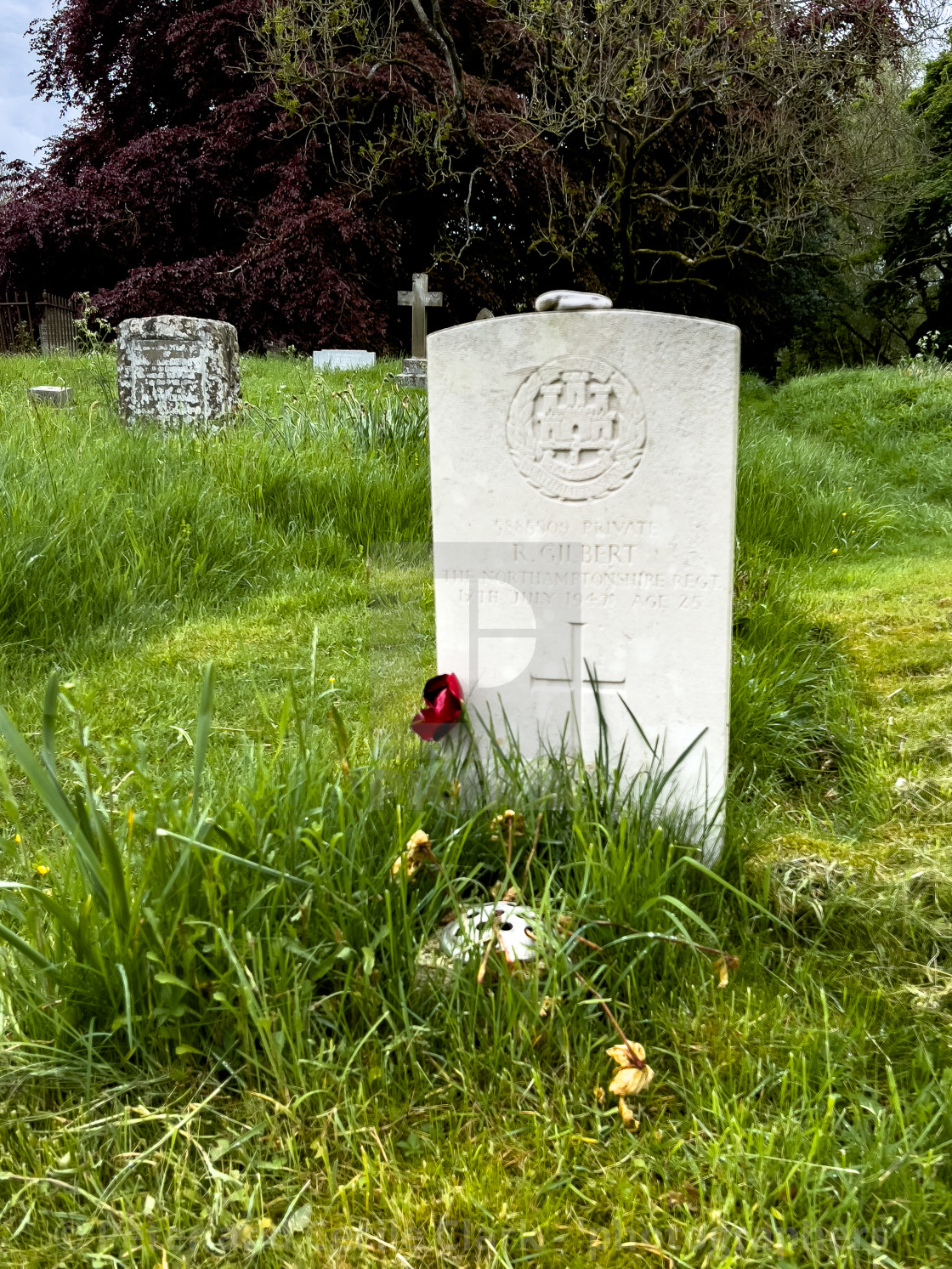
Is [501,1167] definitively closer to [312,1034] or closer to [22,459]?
[312,1034]

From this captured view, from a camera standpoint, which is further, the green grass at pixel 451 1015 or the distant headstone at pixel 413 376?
the distant headstone at pixel 413 376

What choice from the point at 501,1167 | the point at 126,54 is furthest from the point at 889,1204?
the point at 126,54

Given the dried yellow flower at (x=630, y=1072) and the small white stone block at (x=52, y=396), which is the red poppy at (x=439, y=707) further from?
the small white stone block at (x=52, y=396)

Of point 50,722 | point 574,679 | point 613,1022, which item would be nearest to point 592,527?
point 574,679

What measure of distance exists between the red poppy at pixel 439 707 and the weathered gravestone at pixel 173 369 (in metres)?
5.15

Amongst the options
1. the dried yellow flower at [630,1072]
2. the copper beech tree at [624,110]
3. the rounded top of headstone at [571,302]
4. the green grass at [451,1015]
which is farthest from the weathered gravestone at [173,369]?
the dried yellow flower at [630,1072]

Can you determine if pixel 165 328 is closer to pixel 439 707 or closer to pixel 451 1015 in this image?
pixel 439 707

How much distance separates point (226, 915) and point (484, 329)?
1.50m

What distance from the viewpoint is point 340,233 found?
48.3 ft

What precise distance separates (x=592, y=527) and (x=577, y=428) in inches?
9.9

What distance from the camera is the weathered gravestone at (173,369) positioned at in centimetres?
707

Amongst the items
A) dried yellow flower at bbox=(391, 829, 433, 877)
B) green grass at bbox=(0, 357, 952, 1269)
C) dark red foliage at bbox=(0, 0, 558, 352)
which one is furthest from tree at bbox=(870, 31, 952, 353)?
dried yellow flower at bbox=(391, 829, 433, 877)

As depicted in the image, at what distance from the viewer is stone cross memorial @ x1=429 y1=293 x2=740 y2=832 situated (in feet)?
7.62

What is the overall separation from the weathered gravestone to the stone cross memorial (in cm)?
506
